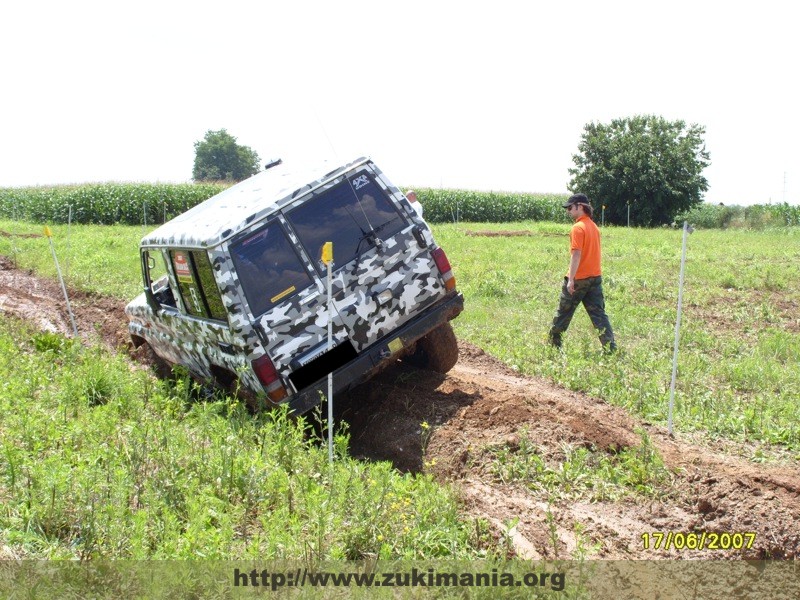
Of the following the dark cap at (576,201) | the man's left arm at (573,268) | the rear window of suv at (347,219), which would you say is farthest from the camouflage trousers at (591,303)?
the rear window of suv at (347,219)

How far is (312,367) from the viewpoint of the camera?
21.4 feet

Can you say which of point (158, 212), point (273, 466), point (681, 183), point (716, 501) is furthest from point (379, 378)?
point (681, 183)

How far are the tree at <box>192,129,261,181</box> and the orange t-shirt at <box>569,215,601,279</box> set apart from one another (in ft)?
301

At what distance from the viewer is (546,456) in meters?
5.59

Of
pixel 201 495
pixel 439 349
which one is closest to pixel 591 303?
pixel 439 349

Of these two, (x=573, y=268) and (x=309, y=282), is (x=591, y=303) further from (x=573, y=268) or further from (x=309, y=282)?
(x=309, y=282)

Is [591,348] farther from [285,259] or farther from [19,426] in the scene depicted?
[19,426]

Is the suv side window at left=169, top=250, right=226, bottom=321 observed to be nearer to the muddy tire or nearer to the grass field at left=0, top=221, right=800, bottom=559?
the grass field at left=0, top=221, right=800, bottom=559

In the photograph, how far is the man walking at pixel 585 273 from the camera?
9.32 m

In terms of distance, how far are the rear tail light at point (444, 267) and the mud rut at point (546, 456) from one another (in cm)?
104

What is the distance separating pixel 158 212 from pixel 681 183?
35.9 meters
